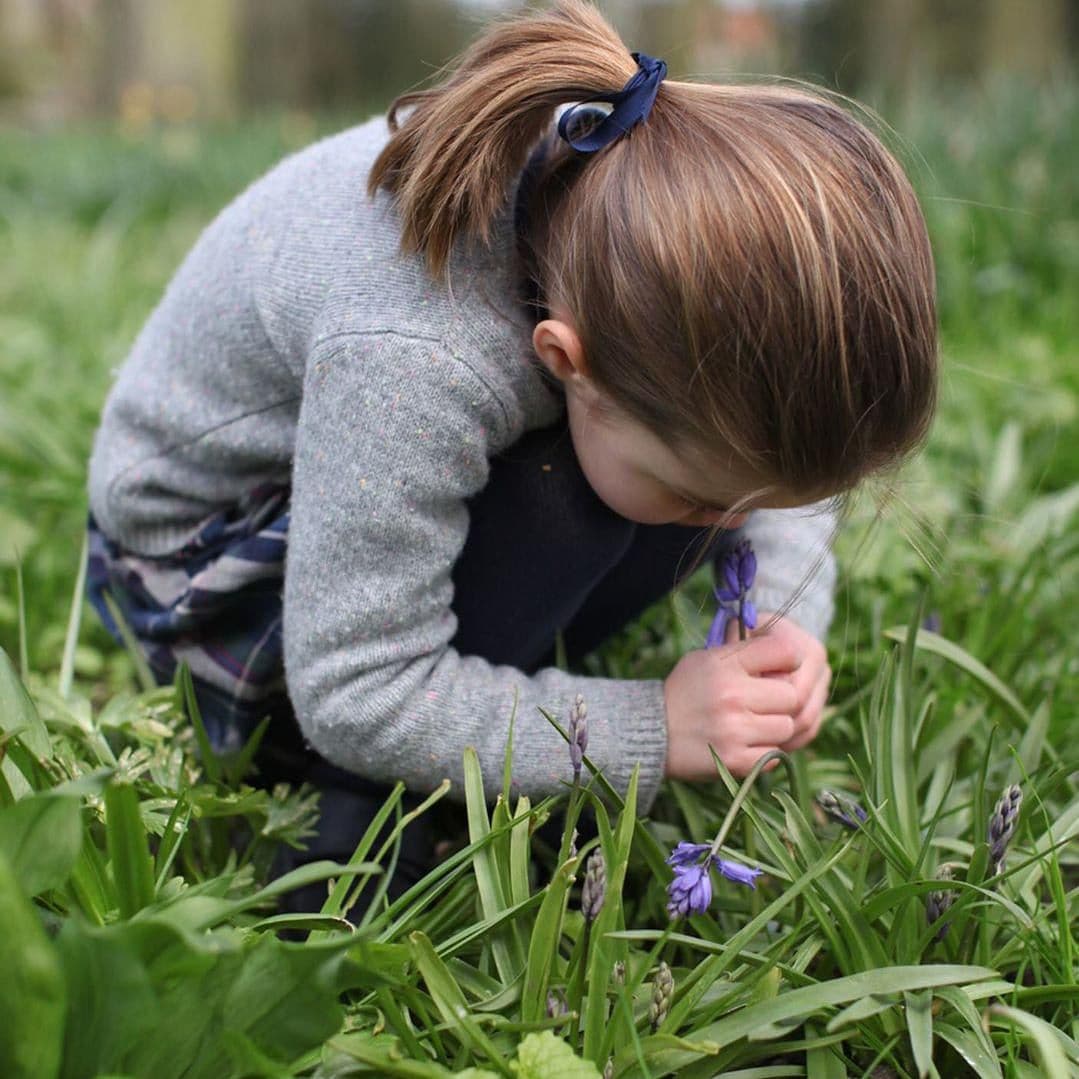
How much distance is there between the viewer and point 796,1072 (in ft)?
3.52

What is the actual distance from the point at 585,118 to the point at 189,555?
0.71 m

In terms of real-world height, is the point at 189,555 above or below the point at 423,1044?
above

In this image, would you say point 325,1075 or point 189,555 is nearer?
point 325,1075

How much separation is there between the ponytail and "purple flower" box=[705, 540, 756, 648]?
1.34 feet

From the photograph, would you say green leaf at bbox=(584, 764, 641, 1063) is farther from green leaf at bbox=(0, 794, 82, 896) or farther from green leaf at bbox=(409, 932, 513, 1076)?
green leaf at bbox=(0, 794, 82, 896)

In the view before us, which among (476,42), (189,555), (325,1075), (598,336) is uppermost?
(476,42)

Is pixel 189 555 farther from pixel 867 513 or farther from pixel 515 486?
pixel 867 513

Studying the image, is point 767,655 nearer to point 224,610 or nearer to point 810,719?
point 810,719

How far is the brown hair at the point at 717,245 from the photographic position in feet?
3.36

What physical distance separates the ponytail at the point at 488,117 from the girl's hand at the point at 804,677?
0.53 metres

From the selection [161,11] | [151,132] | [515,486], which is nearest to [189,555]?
[515,486]

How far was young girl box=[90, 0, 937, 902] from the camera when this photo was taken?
3.43 feet

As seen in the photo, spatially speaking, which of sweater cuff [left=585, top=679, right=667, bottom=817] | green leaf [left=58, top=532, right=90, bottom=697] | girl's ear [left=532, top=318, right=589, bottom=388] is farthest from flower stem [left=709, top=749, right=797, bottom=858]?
green leaf [left=58, top=532, right=90, bottom=697]

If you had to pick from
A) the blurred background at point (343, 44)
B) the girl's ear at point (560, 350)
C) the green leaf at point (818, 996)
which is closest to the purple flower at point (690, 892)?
the green leaf at point (818, 996)
